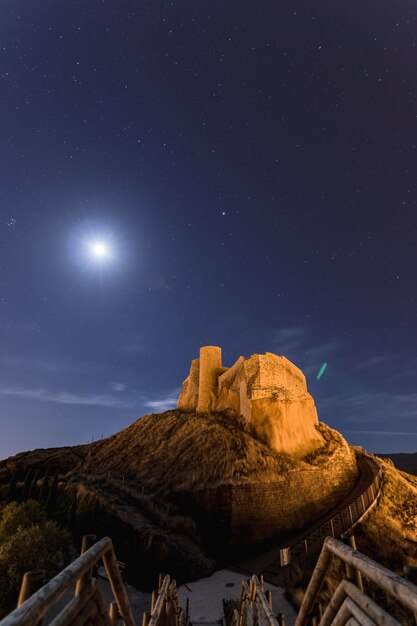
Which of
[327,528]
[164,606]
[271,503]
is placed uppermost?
[164,606]

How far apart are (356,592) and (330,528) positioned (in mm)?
21057

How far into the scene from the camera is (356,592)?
7.20ft

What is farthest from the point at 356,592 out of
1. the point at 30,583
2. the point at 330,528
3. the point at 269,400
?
the point at 269,400

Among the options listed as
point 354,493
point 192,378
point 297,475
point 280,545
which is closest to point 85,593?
point 280,545

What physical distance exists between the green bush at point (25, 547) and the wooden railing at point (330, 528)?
979 centimetres

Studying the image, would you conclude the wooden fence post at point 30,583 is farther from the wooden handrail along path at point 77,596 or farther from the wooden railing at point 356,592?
the wooden railing at point 356,592

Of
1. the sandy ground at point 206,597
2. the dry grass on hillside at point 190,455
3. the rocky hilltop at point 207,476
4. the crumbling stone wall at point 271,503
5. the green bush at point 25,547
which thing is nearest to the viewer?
the green bush at point 25,547

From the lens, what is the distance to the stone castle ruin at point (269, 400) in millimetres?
25984

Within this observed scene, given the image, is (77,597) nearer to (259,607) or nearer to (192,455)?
(259,607)

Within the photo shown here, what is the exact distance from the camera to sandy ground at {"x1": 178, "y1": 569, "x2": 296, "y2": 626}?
1166 centimetres

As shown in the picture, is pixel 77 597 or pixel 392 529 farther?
pixel 392 529

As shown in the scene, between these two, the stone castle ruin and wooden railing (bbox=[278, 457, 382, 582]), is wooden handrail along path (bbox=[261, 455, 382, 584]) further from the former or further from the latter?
the stone castle ruin

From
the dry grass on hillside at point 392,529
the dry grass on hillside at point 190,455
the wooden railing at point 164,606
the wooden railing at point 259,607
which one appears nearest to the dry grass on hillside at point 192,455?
the dry grass on hillside at point 190,455

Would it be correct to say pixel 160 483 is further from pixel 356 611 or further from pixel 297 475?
pixel 356 611
